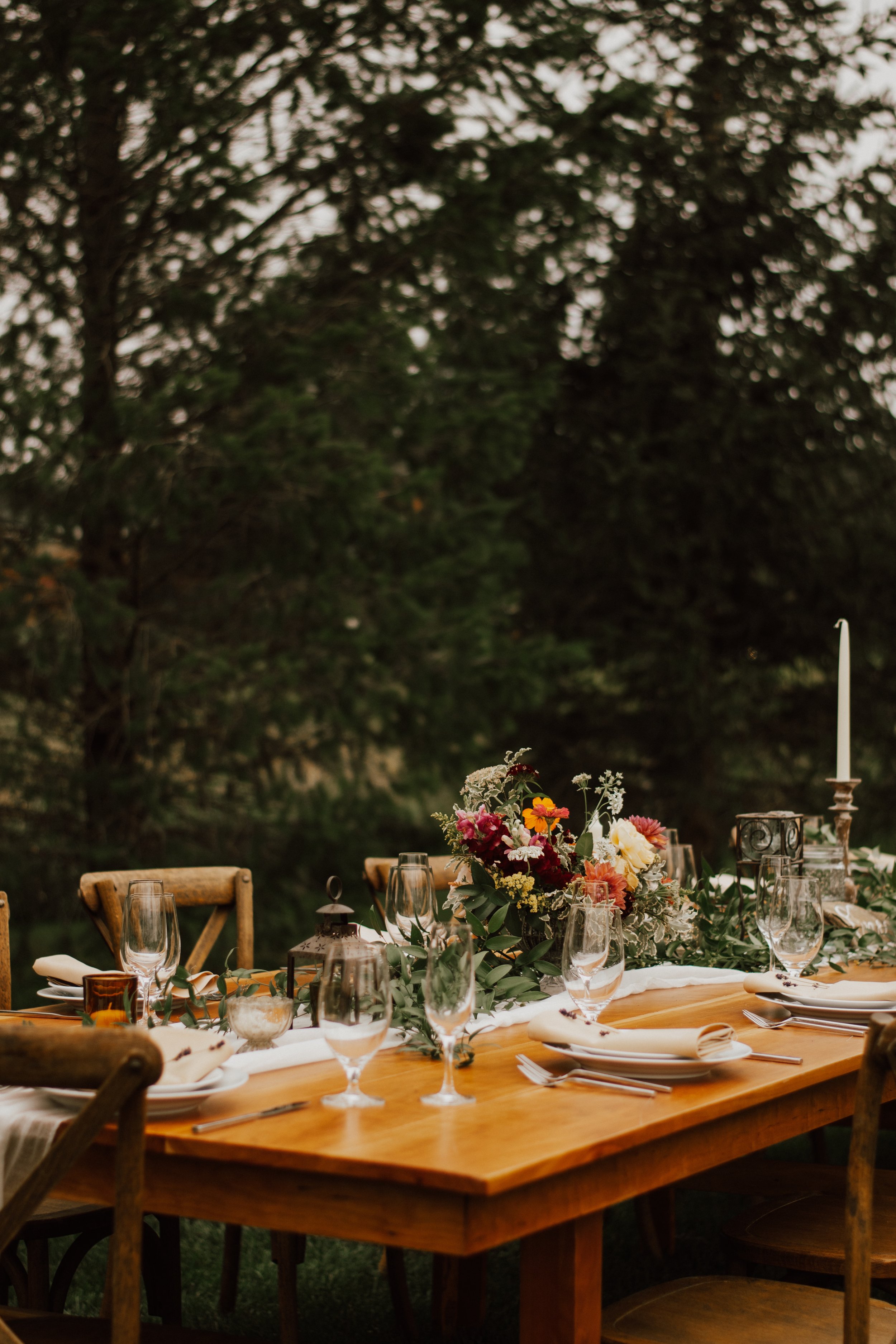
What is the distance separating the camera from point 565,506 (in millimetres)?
7711

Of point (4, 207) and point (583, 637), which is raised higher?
point (4, 207)

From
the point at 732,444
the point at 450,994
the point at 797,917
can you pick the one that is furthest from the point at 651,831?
the point at 732,444

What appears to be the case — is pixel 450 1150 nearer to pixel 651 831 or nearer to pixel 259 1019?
pixel 259 1019

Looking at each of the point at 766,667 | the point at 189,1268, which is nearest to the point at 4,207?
the point at 189,1268

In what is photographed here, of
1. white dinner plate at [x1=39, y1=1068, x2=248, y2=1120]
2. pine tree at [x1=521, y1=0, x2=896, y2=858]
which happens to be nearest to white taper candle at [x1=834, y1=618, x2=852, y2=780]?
white dinner plate at [x1=39, y1=1068, x2=248, y2=1120]

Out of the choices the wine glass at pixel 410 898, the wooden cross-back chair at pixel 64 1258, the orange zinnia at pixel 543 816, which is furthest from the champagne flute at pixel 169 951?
the orange zinnia at pixel 543 816

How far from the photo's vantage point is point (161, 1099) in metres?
1.41

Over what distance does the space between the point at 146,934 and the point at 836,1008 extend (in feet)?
3.46

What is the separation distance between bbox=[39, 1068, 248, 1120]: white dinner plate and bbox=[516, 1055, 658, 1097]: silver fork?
0.39 metres

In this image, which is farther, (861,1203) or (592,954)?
(592,954)

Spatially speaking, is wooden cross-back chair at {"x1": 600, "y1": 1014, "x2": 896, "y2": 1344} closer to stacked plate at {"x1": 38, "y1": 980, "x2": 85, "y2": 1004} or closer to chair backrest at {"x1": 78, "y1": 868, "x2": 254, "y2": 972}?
stacked plate at {"x1": 38, "y1": 980, "x2": 85, "y2": 1004}

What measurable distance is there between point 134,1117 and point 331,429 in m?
4.66

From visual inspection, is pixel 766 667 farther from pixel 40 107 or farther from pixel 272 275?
pixel 40 107

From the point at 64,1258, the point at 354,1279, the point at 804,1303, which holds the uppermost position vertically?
the point at 804,1303
